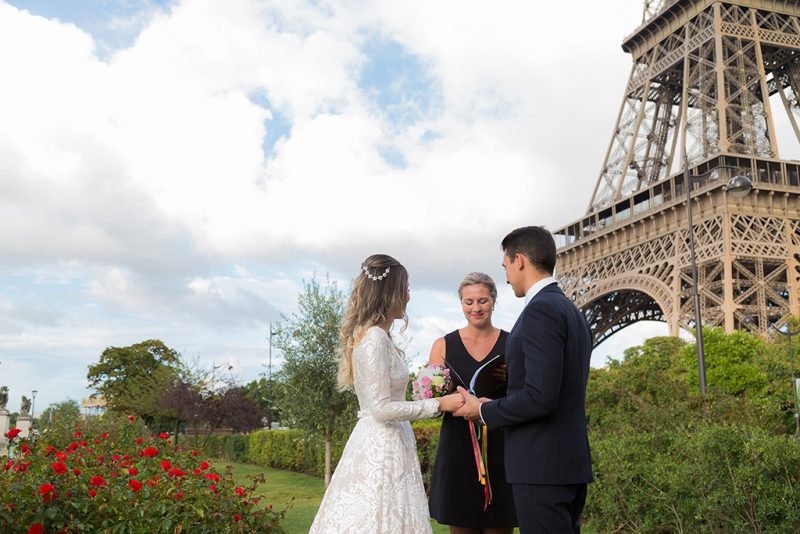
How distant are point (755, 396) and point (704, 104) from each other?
55.4 feet

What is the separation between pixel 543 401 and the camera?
3055 millimetres

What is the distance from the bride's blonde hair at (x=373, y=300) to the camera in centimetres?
391

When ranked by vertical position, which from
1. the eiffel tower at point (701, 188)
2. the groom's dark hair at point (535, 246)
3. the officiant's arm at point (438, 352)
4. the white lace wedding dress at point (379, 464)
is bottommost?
the white lace wedding dress at point (379, 464)

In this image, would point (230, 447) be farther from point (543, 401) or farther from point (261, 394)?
point (543, 401)

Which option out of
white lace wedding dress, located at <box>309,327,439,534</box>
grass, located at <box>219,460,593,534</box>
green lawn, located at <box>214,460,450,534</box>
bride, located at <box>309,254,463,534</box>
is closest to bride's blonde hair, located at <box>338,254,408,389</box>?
bride, located at <box>309,254,463,534</box>

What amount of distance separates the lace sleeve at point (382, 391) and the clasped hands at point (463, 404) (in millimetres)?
51

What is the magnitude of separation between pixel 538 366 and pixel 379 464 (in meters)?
1.20

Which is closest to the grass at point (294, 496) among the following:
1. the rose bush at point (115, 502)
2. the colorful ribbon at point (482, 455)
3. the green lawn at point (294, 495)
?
the green lawn at point (294, 495)

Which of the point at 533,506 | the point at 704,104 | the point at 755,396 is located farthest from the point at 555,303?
the point at 704,104

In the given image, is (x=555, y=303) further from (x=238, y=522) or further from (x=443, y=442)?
(x=238, y=522)

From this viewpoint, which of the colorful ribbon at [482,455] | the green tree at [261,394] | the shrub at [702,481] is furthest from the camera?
the green tree at [261,394]

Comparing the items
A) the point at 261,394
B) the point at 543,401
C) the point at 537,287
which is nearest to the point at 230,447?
the point at 261,394

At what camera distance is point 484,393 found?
4.12m

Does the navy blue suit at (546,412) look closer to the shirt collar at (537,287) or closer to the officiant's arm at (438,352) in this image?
the shirt collar at (537,287)
